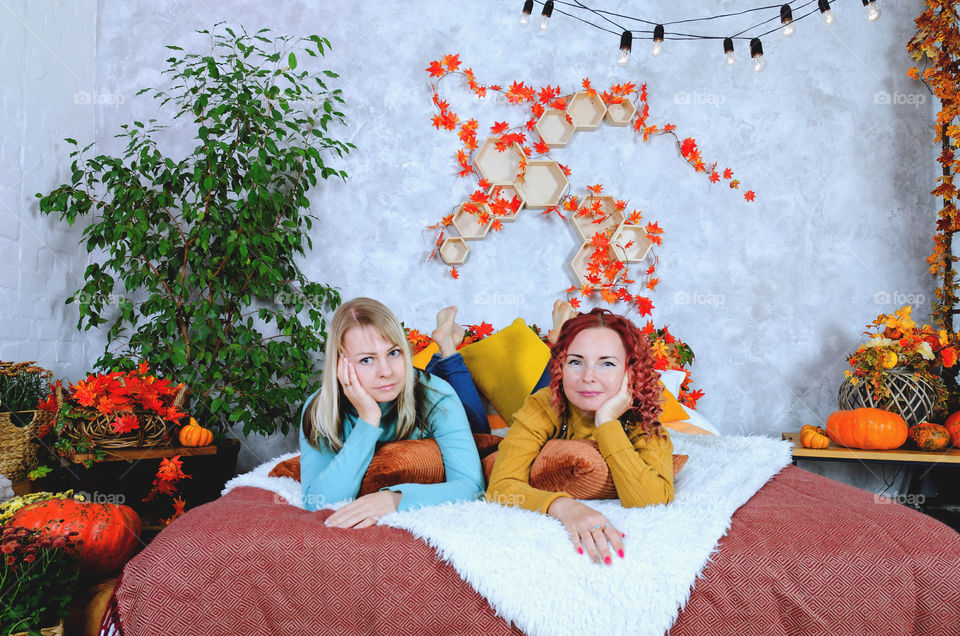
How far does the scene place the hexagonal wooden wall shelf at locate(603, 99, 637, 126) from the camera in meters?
2.94

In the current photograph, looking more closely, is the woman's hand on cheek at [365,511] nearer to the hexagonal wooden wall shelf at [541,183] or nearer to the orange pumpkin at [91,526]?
the orange pumpkin at [91,526]

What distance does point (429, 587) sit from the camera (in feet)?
3.79

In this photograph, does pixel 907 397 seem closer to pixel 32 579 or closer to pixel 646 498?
pixel 646 498

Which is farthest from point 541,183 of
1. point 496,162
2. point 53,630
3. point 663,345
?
point 53,630

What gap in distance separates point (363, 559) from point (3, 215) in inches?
84.1

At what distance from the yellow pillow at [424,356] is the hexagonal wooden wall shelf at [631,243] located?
3.22ft

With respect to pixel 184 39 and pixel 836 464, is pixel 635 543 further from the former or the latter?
pixel 184 39

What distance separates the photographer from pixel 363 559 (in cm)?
117

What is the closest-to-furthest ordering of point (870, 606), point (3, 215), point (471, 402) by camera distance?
point (870, 606), point (471, 402), point (3, 215)

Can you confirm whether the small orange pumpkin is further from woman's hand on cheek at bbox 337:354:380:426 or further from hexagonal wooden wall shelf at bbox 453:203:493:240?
hexagonal wooden wall shelf at bbox 453:203:493:240

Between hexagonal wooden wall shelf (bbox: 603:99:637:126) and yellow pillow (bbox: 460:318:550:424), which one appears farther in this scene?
hexagonal wooden wall shelf (bbox: 603:99:637:126)

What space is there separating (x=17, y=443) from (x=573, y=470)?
1.87 m

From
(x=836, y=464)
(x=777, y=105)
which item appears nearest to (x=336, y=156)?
(x=777, y=105)


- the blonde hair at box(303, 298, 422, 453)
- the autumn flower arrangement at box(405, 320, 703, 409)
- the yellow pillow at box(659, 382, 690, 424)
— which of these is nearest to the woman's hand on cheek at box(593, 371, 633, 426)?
the blonde hair at box(303, 298, 422, 453)
